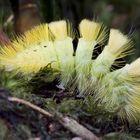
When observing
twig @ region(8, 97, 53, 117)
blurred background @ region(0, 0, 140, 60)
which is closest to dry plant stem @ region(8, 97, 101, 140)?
twig @ region(8, 97, 53, 117)

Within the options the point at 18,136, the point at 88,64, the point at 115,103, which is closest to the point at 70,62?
the point at 88,64

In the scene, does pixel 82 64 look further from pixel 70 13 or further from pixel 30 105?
pixel 70 13

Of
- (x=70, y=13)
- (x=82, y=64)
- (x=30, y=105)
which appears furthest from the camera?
(x=70, y=13)

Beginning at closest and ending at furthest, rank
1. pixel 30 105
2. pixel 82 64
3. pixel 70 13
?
pixel 30 105 → pixel 82 64 → pixel 70 13

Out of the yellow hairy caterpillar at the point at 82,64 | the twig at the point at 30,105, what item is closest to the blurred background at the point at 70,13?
the yellow hairy caterpillar at the point at 82,64

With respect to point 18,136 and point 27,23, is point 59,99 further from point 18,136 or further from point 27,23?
point 27,23

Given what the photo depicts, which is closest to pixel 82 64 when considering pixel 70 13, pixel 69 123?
pixel 69 123

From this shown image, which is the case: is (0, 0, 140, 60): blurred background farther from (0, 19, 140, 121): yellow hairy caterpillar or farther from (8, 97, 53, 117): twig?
(8, 97, 53, 117): twig
